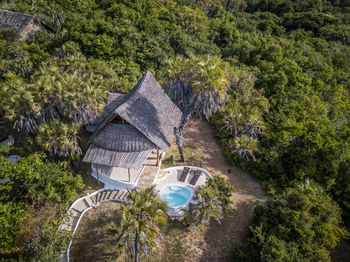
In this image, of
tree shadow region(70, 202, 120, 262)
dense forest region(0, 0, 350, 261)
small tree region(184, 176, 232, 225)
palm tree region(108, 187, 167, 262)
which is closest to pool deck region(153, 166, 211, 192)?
small tree region(184, 176, 232, 225)

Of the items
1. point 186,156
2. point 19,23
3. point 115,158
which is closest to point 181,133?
point 186,156

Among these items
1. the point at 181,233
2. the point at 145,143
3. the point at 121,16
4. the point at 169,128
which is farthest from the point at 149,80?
the point at 121,16

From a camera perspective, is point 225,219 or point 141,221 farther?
point 225,219

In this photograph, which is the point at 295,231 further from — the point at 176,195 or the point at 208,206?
the point at 176,195

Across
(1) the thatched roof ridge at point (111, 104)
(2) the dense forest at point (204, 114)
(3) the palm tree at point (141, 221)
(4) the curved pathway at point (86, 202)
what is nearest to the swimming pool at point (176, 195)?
(4) the curved pathway at point (86, 202)

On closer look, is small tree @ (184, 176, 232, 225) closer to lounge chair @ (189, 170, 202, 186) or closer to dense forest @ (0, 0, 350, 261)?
lounge chair @ (189, 170, 202, 186)

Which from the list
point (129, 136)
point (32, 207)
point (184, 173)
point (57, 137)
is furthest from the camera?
point (184, 173)

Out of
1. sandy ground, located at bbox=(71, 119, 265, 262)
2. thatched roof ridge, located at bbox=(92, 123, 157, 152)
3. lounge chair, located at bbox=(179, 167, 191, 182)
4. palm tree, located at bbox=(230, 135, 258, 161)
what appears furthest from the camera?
palm tree, located at bbox=(230, 135, 258, 161)
